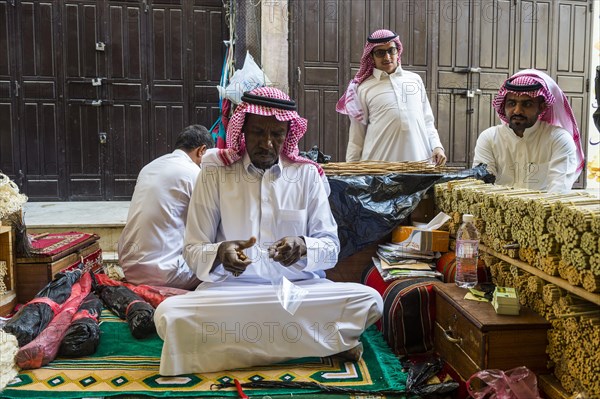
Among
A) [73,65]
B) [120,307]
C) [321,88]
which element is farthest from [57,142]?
[120,307]

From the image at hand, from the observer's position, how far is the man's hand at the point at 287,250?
2234mm

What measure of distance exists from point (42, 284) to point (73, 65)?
3.69 m

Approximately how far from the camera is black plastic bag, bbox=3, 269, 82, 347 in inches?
98.7

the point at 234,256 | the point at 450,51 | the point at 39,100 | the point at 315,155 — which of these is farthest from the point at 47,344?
the point at 450,51

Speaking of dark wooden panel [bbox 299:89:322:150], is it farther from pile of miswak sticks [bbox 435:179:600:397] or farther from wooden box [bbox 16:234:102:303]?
pile of miswak sticks [bbox 435:179:600:397]

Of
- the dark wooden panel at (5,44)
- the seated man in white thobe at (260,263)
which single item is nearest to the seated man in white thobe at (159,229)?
the seated man in white thobe at (260,263)

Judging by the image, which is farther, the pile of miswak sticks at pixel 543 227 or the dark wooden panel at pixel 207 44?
the dark wooden panel at pixel 207 44

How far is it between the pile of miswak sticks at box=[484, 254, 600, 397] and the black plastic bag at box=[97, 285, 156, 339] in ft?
6.19

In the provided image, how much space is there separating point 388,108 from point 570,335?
237 cm

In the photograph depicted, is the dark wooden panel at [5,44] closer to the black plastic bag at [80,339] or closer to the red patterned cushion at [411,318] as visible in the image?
the black plastic bag at [80,339]

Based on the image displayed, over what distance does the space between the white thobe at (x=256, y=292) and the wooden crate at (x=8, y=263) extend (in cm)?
160

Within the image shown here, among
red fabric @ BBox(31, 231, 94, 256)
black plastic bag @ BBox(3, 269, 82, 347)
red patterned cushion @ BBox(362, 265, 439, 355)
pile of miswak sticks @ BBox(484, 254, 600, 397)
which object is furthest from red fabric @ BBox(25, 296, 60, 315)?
pile of miswak sticks @ BBox(484, 254, 600, 397)

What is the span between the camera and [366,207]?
3.18 meters

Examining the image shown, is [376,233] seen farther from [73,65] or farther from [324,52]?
[73,65]
